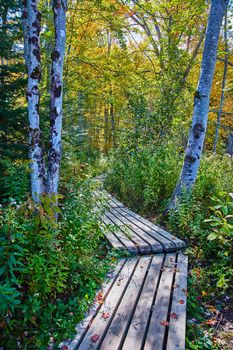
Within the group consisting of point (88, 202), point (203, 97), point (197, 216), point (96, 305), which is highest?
point (203, 97)

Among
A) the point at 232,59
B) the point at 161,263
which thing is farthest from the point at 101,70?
the point at 232,59

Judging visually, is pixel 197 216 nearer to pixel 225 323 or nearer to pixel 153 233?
pixel 153 233

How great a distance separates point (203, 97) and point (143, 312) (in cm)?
369

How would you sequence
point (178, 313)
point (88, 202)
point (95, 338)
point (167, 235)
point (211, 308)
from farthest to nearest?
point (167, 235) → point (88, 202) → point (211, 308) → point (178, 313) → point (95, 338)

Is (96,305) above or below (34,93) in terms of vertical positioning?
below

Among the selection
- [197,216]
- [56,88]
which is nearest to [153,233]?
[197,216]

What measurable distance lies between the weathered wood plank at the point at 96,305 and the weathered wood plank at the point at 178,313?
73 centimetres

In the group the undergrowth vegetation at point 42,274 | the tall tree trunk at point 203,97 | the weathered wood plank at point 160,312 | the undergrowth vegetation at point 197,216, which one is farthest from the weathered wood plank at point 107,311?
the tall tree trunk at point 203,97

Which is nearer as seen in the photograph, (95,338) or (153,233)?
(95,338)

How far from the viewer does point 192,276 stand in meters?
3.21

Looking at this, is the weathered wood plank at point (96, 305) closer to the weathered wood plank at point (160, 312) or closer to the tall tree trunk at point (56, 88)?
the weathered wood plank at point (160, 312)

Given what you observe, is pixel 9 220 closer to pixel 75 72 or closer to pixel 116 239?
pixel 116 239

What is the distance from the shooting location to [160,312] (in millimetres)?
2332

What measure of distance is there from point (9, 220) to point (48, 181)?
127 centimetres
